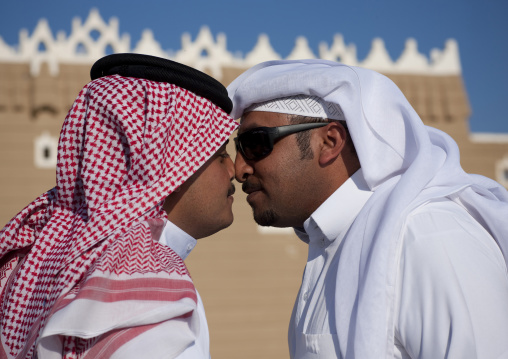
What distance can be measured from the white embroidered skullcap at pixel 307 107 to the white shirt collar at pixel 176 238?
65cm

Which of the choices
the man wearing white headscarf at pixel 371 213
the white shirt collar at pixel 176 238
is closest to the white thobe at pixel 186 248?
the white shirt collar at pixel 176 238

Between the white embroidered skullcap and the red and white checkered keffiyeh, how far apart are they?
0.33 meters

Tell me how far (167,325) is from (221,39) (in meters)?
9.67

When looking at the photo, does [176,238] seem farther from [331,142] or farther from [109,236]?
[331,142]

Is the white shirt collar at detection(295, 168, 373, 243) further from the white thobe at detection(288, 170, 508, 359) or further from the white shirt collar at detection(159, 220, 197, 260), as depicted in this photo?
the white shirt collar at detection(159, 220, 197, 260)

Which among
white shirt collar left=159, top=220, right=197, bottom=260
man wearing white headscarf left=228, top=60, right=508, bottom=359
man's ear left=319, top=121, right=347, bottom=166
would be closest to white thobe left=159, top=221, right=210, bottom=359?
white shirt collar left=159, top=220, right=197, bottom=260

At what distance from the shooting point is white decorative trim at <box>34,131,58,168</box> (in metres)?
10.1

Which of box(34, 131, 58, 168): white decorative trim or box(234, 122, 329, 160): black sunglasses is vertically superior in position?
box(234, 122, 329, 160): black sunglasses

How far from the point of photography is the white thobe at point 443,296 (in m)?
1.64

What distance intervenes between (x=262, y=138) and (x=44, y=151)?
8594 mm

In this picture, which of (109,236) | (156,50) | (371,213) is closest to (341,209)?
(371,213)

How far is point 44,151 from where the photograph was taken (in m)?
10.2

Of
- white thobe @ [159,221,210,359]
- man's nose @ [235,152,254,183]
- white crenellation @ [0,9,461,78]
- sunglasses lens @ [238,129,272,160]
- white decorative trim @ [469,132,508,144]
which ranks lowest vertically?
white decorative trim @ [469,132,508,144]

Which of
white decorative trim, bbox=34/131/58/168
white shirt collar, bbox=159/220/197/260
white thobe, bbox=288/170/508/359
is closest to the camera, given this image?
white thobe, bbox=288/170/508/359
